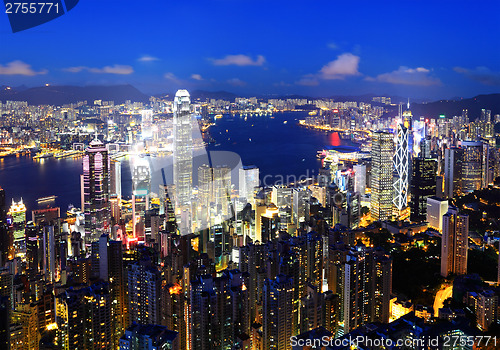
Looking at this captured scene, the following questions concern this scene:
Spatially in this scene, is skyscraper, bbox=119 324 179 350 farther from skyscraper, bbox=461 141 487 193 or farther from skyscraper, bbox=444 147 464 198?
skyscraper, bbox=461 141 487 193

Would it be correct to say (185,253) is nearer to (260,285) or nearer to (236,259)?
(236,259)

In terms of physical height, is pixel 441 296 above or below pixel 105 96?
below

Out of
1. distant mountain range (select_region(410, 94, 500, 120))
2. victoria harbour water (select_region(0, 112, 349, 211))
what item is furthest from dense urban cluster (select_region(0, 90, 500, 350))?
victoria harbour water (select_region(0, 112, 349, 211))

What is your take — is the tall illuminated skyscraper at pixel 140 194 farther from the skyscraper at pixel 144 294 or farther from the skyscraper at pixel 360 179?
the skyscraper at pixel 360 179

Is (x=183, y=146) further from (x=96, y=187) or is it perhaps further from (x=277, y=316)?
(x=277, y=316)

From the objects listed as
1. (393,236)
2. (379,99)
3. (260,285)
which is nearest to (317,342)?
(260,285)

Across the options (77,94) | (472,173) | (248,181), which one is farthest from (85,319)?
(472,173)
